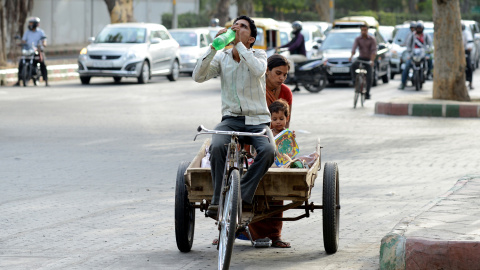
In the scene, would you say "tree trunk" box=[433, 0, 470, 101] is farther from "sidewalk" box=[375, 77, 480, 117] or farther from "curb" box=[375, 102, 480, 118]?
"curb" box=[375, 102, 480, 118]

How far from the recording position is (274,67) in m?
7.45

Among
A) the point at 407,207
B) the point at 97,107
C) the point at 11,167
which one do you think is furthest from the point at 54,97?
the point at 407,207

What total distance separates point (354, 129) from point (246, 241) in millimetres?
9484

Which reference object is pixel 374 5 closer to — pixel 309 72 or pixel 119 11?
pixel 119 11

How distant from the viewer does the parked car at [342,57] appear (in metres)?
28.7

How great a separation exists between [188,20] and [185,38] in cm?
2245

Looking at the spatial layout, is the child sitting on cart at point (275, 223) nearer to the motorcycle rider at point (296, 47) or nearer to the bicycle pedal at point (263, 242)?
the bicycle pedal at point (263, 242)

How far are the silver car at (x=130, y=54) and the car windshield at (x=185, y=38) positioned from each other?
7.52ft

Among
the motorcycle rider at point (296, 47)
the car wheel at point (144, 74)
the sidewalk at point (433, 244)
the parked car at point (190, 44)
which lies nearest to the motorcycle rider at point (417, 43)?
the motorcycle rider at point (296, 47)

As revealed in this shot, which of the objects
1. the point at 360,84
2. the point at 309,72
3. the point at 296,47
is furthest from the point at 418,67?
the point at 360,84

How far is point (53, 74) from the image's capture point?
31.0 metres

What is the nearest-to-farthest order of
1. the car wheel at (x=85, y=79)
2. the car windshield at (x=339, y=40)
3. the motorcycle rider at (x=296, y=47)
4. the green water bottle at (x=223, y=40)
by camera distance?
the green water bottle at (x=223, y=40), the motorcycle rider at (x=296, y=47), the car wheel at (x=85, y=79), the car windshield at (x=339, y=40)

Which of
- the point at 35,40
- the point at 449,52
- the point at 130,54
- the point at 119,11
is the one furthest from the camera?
the point at 119,11

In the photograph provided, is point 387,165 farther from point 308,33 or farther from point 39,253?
point 308,33
